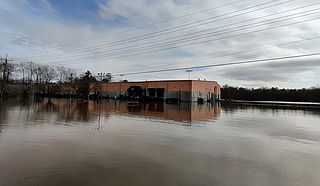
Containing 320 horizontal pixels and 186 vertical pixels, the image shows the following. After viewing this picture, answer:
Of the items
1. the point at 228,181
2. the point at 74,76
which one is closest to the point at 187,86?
the point at 74,76

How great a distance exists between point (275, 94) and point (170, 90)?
5777cm

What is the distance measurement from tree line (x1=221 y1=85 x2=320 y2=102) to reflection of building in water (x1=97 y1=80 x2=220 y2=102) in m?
35.6

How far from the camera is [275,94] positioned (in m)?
111

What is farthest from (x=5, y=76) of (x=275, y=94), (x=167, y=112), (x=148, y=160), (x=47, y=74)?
(x=275, y=94)

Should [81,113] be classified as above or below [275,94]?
below

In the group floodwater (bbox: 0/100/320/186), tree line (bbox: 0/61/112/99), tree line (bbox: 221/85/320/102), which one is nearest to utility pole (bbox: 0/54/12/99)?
tree line (bbox: 0/61/112/99)

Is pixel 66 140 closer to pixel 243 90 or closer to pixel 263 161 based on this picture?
pixel 263 161

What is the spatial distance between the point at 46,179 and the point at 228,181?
15.8 ft

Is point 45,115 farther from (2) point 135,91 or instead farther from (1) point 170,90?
(2) point 135,91

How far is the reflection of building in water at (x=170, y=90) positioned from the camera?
2808 inches

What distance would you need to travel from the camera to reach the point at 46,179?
→ 22.6 feet

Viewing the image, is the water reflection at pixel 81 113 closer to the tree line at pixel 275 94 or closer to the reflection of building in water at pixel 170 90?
the reflection of building in water at pixel 170 90

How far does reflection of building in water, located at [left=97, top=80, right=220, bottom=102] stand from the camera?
71.3 metres

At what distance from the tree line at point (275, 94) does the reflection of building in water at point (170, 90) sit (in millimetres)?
35628
